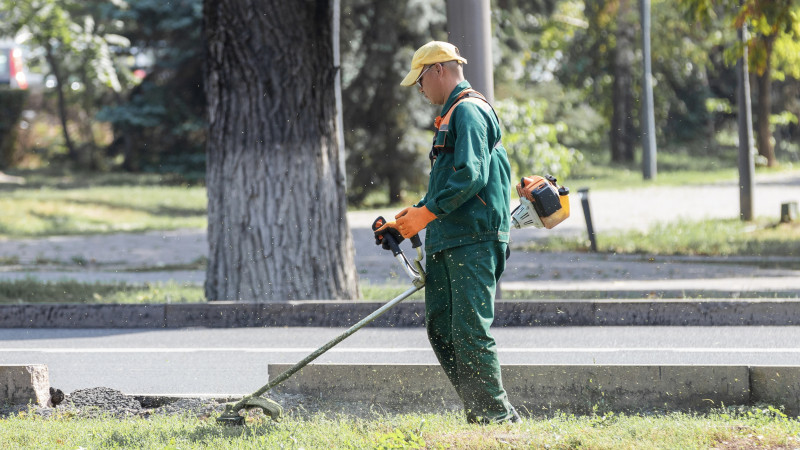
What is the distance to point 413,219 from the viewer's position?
4605 mm

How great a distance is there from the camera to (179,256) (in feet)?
52.5

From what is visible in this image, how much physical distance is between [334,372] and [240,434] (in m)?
0.92

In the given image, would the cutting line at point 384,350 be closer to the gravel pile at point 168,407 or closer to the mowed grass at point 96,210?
the gravel pile at point 168,407

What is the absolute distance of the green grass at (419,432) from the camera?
433 centimetres

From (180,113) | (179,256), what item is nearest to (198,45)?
(180,113)

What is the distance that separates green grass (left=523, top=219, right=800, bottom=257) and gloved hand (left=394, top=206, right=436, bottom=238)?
1005 cm

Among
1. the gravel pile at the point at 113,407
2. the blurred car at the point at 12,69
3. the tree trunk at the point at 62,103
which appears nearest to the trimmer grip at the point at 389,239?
the gravel pile at the point at 113,407

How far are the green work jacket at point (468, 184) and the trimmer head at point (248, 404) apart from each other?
1.06 meters

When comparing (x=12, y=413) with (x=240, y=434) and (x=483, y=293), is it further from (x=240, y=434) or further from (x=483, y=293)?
(x=483, y=293)

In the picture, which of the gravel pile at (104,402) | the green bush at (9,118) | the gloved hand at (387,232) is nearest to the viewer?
the gloved hand at (387,232)

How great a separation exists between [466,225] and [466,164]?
0.34 metres

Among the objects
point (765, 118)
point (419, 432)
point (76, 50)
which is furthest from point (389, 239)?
point (765, 118)

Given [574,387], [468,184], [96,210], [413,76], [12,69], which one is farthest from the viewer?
[12,69]

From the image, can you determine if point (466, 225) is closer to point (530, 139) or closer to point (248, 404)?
point (248, 404)
